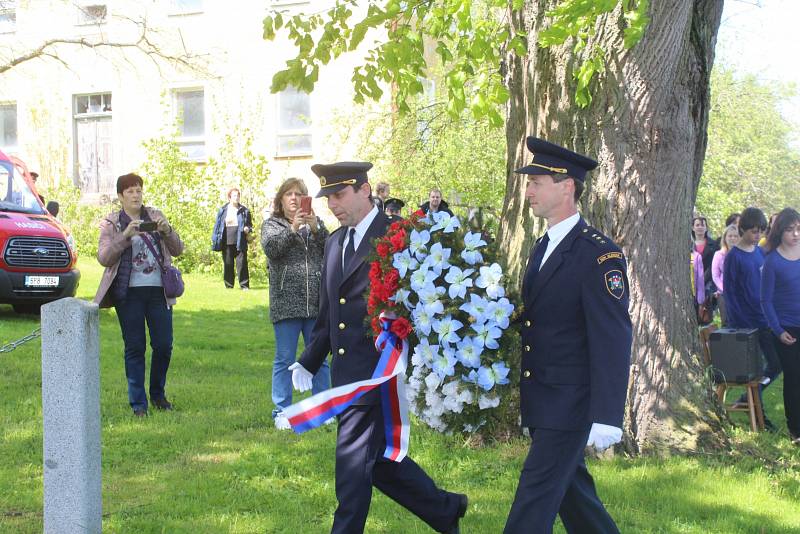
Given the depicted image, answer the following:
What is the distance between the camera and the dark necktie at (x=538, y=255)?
4562 mm

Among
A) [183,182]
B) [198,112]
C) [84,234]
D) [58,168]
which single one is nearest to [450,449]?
[183,182]

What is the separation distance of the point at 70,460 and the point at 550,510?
85.3 inches

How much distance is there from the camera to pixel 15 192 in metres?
15.8

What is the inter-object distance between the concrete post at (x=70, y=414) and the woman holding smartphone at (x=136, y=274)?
4.00 metres

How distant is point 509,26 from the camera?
8.07 meters

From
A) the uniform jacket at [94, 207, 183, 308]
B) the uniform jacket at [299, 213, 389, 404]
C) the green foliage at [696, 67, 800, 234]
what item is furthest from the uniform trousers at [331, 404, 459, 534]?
the green foliage at [696, 67, 800, 234]

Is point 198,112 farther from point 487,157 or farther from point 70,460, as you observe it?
point 70,460

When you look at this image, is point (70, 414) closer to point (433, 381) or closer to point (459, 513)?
point (433, 381)

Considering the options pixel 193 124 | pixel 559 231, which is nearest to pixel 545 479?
pixel 559 231

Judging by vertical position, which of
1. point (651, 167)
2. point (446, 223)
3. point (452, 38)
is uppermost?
point (452, 38)

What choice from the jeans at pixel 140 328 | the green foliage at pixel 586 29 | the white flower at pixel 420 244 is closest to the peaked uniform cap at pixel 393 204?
the jeans at pixel 140 328

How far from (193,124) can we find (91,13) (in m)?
4.90

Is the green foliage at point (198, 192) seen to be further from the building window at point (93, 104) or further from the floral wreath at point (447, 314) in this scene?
the floral wreath at point (447, 314)

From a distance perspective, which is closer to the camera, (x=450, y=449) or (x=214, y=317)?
(x=450, y=449)
